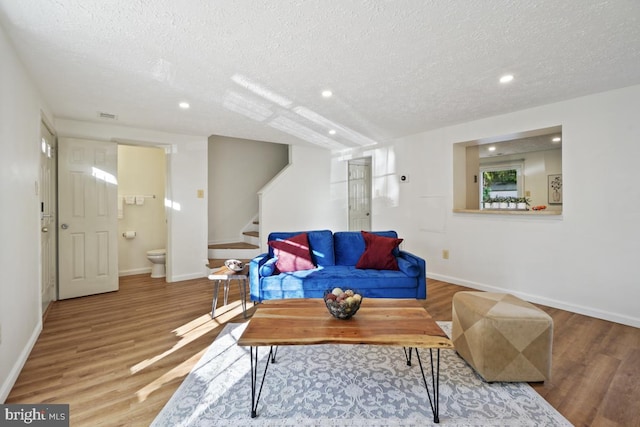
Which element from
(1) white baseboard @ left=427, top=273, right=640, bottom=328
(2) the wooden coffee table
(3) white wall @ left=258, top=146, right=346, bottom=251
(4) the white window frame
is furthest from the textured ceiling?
(4) the white window frame

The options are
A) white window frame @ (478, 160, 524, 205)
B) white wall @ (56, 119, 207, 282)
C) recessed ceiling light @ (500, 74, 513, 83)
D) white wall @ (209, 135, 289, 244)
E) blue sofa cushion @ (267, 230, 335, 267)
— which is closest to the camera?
recessed ceiling light @ (500, 74, 513, 83)

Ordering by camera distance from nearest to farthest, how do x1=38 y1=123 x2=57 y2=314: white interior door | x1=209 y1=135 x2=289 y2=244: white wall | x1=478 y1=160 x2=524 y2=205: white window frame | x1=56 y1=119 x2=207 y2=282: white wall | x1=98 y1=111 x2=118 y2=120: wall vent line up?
x1=38 y1=123 x2=57 y2=314: white interior door, x1=98 y1=111 x2=118 y2=120: wall vent, x1=56 y1=119 x2=207 y2=282: white wall, x1=209 y1=135 x2=289 y2=244: white wall, x1=478 y1=160 x2=524 y2=205: white window frame

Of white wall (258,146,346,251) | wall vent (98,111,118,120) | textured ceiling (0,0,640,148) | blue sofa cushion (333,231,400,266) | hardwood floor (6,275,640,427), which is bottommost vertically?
hardwood floor (6,275,640,427)

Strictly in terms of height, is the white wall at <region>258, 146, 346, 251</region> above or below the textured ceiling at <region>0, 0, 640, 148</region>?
below

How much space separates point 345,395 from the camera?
1844 millimetres

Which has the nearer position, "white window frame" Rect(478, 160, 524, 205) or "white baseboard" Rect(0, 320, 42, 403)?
"white baseboard" Rect(0, 320, 42, 403)

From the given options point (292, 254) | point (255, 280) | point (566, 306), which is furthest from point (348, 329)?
point (566, 306)

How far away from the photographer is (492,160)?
762 cm

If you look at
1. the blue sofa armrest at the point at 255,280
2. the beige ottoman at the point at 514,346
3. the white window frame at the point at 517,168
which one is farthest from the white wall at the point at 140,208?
the white window frame at the point at 517,168

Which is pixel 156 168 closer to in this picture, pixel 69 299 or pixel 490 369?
pixel 69 299

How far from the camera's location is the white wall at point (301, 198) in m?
5.62

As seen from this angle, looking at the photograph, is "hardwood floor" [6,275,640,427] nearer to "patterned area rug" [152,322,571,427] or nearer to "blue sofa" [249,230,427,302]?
"patterned area rug" [152,322,571,427]

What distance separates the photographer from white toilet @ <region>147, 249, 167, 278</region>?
4828mm

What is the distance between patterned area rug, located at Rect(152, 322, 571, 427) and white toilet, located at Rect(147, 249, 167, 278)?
3038 millimetres
